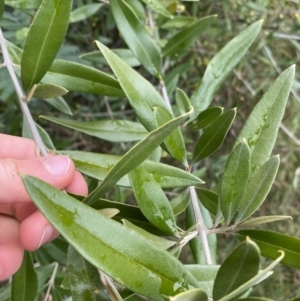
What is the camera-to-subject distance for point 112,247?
451 millimetres

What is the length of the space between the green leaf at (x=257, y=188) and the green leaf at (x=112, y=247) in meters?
0.16

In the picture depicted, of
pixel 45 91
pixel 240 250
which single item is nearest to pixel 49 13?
pixel 45 91

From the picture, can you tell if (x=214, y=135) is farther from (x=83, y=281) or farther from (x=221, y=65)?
(x=83, y=281)

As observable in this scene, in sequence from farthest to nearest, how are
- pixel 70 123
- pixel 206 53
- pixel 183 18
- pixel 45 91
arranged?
pixel 206 53
pixel 183 18
pixel 70 123
pixel 45 91

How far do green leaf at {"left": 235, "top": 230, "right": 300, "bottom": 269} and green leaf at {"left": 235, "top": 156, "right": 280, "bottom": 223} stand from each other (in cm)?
4

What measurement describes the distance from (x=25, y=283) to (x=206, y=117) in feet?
1.70

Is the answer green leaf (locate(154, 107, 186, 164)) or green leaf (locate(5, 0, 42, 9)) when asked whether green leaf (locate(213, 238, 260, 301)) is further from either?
green leaf (locate(5, 0, 42, 9))

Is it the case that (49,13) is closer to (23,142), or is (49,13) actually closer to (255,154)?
(23,142)

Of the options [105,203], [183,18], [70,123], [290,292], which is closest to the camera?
[105,203]

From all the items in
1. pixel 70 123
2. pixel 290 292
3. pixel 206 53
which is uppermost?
pixel 70 123

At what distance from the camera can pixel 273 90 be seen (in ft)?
2.11

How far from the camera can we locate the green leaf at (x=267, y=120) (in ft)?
2.10

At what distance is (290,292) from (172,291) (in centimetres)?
164

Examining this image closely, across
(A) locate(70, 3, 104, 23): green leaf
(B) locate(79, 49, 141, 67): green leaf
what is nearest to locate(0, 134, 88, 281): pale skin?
(B) locate(79, 49, 141, 67): green leaf
